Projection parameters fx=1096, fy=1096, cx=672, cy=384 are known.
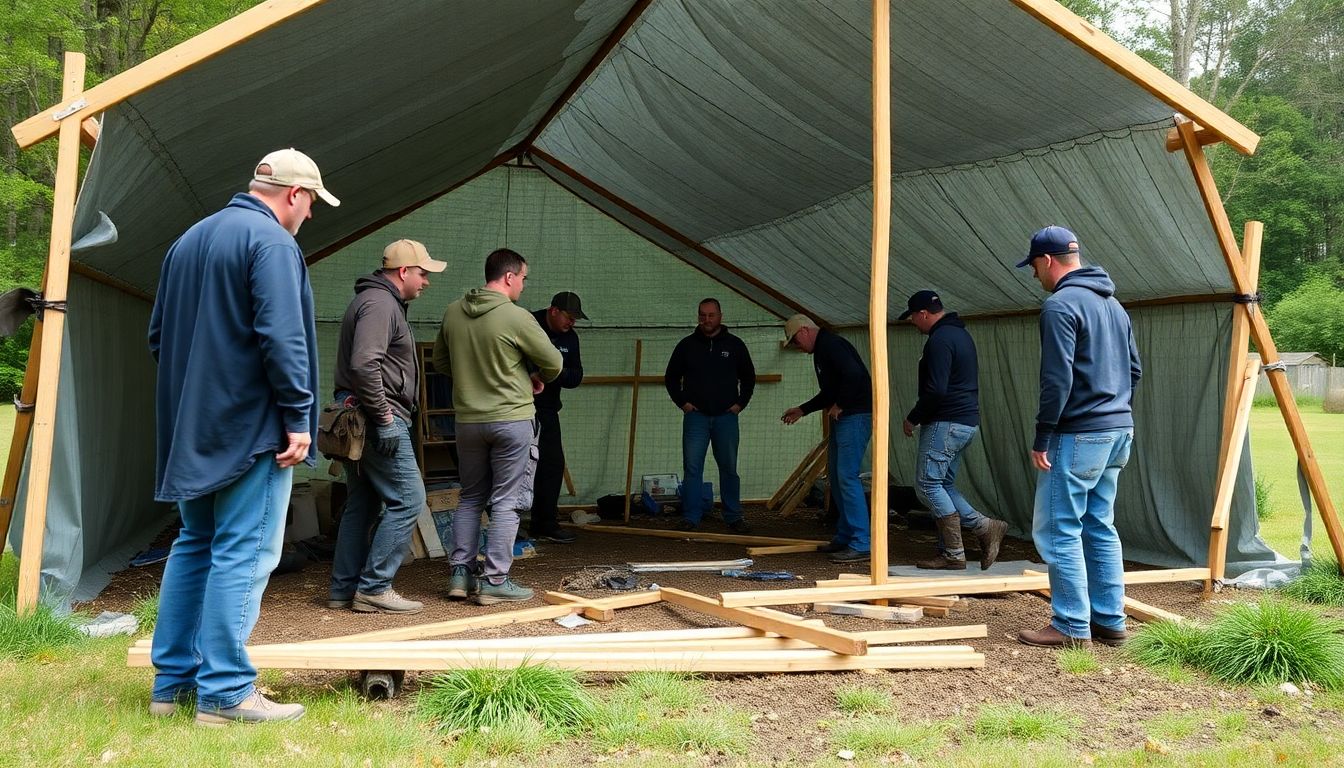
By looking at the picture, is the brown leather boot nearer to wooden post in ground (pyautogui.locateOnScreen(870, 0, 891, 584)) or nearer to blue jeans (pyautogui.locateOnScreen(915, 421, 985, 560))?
blue jeans (pyautogui.locateOnScreen(915, 421, 985, 560))

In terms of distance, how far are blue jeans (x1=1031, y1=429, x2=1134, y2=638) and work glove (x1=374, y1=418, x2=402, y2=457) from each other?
9.46 ft

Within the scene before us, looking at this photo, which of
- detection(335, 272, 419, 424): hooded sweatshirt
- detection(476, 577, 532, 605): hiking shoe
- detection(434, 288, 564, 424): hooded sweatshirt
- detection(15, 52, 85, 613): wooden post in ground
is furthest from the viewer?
detection(476, 577, 532, 605): hiking shoe

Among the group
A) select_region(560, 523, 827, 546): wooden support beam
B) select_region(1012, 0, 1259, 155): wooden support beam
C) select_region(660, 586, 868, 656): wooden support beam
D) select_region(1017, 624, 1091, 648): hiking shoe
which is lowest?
select_region(1017, 624, 1091, 648): hiking shoe

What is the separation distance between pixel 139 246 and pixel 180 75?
5.52 feet

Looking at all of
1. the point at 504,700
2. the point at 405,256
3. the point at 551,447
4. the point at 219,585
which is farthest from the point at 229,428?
the point at 551,447

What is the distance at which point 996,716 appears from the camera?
3549 mm

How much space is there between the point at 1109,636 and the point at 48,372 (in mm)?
4546

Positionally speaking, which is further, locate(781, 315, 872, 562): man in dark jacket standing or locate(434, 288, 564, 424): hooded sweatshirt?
locate(781, 315, 872, 562): man in dark jacket standing

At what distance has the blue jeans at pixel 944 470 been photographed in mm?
6379

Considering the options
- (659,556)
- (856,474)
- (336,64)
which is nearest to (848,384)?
(856,474)

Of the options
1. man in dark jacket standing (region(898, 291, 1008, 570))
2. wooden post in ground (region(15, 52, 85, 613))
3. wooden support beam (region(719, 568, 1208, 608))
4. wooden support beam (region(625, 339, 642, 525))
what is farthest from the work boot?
wooden post in ground (region(15, 52, 85, 613))

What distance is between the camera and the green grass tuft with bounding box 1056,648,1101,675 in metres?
4.24

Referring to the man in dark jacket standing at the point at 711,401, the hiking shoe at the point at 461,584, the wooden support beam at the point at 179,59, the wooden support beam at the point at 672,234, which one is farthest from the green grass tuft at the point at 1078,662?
the wooden support beam at the point at 672,234

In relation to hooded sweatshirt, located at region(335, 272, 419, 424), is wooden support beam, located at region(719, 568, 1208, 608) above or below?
below
